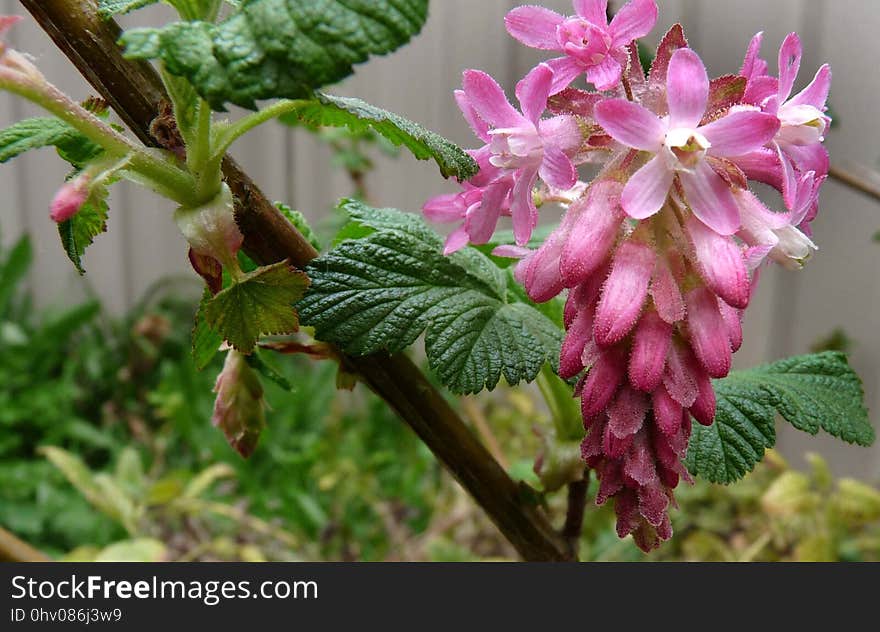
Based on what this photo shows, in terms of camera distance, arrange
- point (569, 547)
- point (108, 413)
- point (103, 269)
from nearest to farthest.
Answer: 1. point (569, 547)
2. point (108, 413)
3. point (103, 269)

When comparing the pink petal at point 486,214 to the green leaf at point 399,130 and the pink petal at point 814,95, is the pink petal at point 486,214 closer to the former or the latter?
the green leaf at point 399,130

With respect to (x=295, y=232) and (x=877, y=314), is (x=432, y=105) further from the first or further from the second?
(x=295, y=232)

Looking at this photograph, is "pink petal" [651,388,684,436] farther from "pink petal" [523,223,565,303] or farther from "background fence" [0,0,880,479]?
"background fence" [0,0,880,479]

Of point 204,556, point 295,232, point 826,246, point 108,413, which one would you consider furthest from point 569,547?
point 108,413

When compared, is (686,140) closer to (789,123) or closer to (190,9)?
(789,123)

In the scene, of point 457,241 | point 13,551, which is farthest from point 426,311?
point 13,551

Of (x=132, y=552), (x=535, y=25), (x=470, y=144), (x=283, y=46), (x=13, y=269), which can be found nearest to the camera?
(x=283, y=46)
